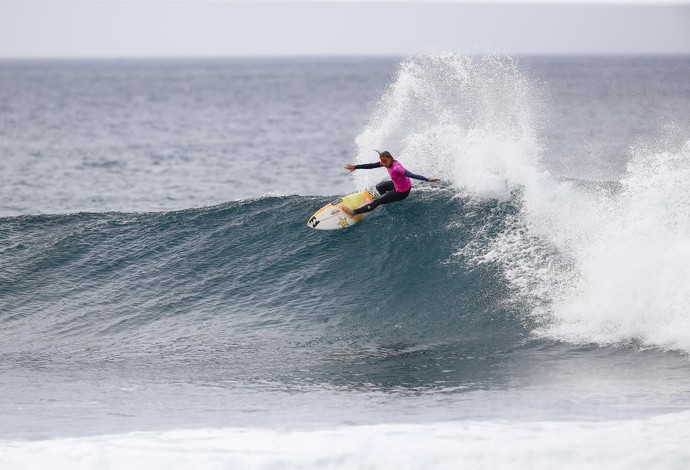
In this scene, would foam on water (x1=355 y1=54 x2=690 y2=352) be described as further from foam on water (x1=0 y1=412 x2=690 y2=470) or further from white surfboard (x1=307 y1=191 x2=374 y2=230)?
foam on water (x1=0 y1=412 x2=690 y2=470)

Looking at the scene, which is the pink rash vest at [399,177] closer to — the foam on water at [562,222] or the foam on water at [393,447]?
the foam on water at [562,222]

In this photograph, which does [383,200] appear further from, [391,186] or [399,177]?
[399,177]

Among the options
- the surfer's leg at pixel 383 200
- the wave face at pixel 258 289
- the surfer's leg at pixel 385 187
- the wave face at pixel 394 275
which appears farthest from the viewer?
the surfer's leg at pixel 385 187

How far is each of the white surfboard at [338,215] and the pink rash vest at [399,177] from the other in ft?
1.96

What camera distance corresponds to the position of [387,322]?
43.5ft

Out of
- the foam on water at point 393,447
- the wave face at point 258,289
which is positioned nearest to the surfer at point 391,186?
the wave face at point 258,289

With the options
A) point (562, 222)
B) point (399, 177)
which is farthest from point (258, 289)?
point (562, 222)

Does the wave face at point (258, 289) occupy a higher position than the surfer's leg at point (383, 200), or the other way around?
the surfer's leg at point (383, 200)

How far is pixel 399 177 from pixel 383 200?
0.52 meters

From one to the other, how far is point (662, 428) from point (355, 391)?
3654mm

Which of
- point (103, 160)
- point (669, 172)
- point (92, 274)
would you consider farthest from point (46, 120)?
point (669, 172)

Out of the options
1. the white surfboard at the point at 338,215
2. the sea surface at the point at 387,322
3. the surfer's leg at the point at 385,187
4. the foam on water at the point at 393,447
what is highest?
the surfer's leg at the point at 385,187

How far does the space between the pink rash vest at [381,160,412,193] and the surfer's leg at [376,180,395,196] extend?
0.54ft

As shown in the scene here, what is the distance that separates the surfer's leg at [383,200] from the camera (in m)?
15.4
